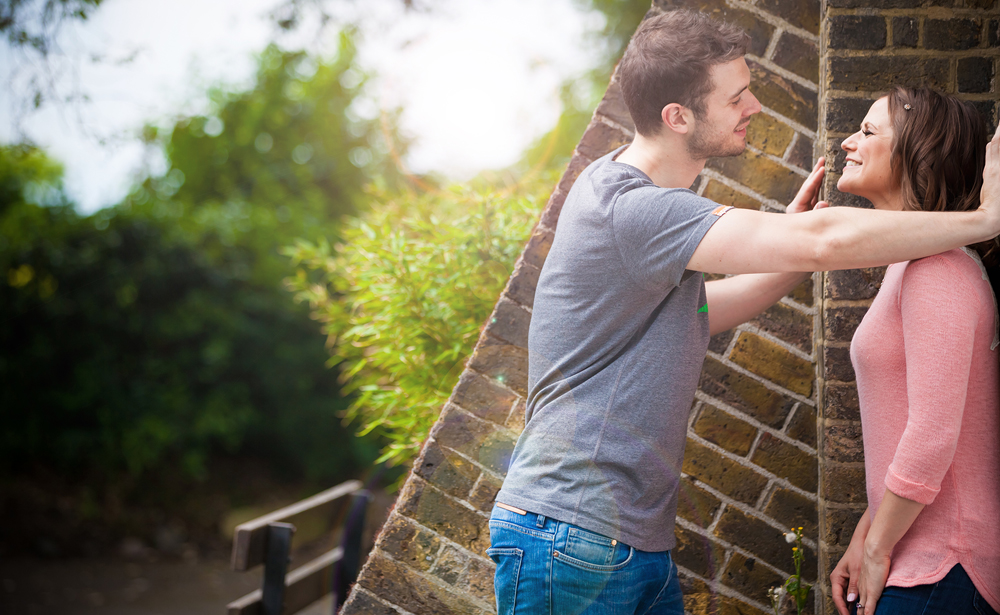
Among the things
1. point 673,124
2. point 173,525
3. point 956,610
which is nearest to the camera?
point 956,610

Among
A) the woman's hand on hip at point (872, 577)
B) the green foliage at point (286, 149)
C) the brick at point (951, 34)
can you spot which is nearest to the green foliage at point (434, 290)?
the brick at point (951, 34)

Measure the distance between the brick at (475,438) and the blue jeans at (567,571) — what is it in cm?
70

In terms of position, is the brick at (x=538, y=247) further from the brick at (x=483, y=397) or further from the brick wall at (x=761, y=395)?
the brick at (x=483, y=397)

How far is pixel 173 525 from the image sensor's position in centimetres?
796

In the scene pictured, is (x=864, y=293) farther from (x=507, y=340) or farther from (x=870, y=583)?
(x=507, y=340)

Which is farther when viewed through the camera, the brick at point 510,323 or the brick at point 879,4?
the brick at point 510,323

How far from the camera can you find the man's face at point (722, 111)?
1506 mm

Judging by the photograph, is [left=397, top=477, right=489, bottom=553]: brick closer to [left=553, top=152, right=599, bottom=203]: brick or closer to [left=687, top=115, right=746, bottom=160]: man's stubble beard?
[left=553, top=152, right=599, bottom=203]: brick

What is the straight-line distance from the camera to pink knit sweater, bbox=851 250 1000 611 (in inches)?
51.3

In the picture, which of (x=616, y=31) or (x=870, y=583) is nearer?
(x=870, y=583)

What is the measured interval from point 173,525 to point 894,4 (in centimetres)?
868

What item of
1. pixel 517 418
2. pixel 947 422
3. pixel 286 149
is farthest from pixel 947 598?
pixel 286 149

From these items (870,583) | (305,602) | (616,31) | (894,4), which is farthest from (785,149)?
(616,31)

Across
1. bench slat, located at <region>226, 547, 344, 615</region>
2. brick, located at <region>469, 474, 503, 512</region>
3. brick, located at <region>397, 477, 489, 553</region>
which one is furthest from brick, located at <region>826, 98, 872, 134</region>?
bench slat, located at <region>226, 547, 344, 615</region>
